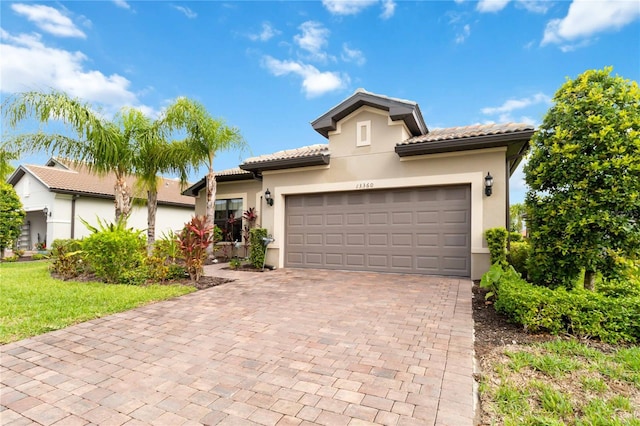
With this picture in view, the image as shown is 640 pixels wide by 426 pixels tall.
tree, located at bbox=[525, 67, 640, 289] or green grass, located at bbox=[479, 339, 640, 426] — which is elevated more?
tree, located at bbox=[525, 67, 640, 289]

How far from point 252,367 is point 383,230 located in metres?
6.61

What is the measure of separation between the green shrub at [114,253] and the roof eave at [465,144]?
296 inches

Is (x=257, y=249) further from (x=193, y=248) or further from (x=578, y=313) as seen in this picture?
(x=578, y=313)

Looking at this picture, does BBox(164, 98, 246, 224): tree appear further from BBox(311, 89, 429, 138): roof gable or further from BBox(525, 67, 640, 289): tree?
Result: BBox(525, 67, 640, 289): tree

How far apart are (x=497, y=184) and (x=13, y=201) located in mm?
19951

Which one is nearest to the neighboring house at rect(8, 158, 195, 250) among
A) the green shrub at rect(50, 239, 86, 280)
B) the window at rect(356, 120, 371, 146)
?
the green shrub at rect(50, 239, 86, 280)

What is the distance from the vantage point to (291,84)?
1486 centimetres

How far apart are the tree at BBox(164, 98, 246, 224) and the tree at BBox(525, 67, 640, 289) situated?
9.36m

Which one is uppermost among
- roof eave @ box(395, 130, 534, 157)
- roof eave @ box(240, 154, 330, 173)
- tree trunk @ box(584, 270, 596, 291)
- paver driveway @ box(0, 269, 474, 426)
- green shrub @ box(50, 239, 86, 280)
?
roof eave @ box(395, 130, 534, 157)

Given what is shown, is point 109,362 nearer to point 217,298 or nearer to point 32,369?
point 32,369

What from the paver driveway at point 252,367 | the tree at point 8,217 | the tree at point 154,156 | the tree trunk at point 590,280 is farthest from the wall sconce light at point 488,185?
the tree at point 8,217

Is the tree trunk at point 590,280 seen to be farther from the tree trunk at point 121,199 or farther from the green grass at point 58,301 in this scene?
the tree trunk at point 121,199

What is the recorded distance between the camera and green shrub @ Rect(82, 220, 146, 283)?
7.93m

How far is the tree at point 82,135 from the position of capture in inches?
371
